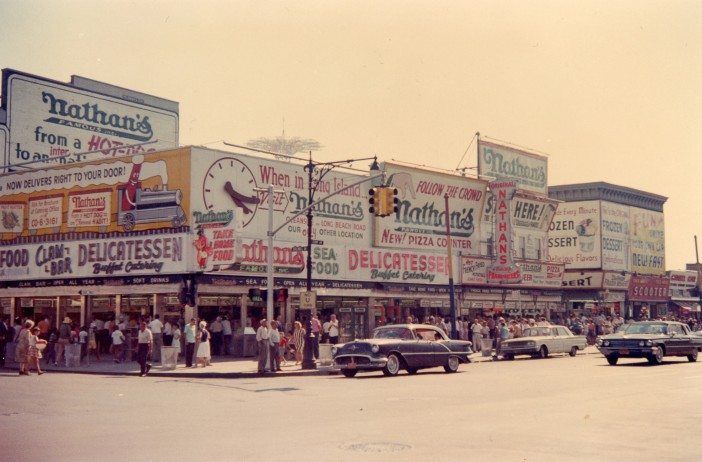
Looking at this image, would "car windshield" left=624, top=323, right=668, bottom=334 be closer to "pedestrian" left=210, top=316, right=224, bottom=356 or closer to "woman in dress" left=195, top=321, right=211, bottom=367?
"woman in dress" left=195, top=321, right=211, bottom=367

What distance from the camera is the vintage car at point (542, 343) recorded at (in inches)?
1441

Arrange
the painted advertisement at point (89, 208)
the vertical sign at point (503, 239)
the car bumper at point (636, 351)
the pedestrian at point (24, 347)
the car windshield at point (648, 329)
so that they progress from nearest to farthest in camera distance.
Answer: the pedestrian at point (24, 347) < the car bumper at point (636, 351) < the car windshield at point (648, 329) < the painted advertisement at point (89, 208) < the vertical sign at point (503, 239)

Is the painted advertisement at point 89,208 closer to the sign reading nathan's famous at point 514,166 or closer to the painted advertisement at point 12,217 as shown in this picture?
the painted advertisement at point 12,217

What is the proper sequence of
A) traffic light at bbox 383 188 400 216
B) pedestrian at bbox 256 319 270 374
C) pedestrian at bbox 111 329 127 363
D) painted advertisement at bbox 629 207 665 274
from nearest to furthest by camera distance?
1. traffic light at bbox 383 188 400 216
2. pedestrian at bbox 256 319 270 374
3. pedestrian at bbox 111 329 127 363
4. painted advertisement at bbox 629 207 665 274

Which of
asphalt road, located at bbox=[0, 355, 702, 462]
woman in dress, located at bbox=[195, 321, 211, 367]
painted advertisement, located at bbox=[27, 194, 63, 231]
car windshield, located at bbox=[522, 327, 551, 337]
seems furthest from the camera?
painted advertisement, located at bbox=[27, 194, 63, 231]

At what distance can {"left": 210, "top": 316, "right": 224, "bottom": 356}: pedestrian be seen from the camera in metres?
36.9

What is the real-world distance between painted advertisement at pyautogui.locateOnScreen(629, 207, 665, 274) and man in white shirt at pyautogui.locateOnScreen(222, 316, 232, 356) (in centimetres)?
4586

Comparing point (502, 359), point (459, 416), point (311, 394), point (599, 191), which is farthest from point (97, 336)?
point (599, 191)

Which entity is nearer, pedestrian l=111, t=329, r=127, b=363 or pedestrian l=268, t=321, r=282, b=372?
pedestrian l=268, t=321, r=282, b=372

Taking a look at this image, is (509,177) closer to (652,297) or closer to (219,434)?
(652,297)

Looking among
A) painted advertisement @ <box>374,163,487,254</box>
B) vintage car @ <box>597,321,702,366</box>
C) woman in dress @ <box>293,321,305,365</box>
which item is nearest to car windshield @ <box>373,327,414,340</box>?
woman in dress @ <box>293,321,305,365</box>

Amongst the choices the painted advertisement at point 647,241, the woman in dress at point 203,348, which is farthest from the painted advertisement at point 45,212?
the painted advertisement at point 647,241

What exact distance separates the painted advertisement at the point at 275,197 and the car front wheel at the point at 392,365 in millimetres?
10638

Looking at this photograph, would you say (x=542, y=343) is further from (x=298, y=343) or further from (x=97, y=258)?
(x=97, y=258)
